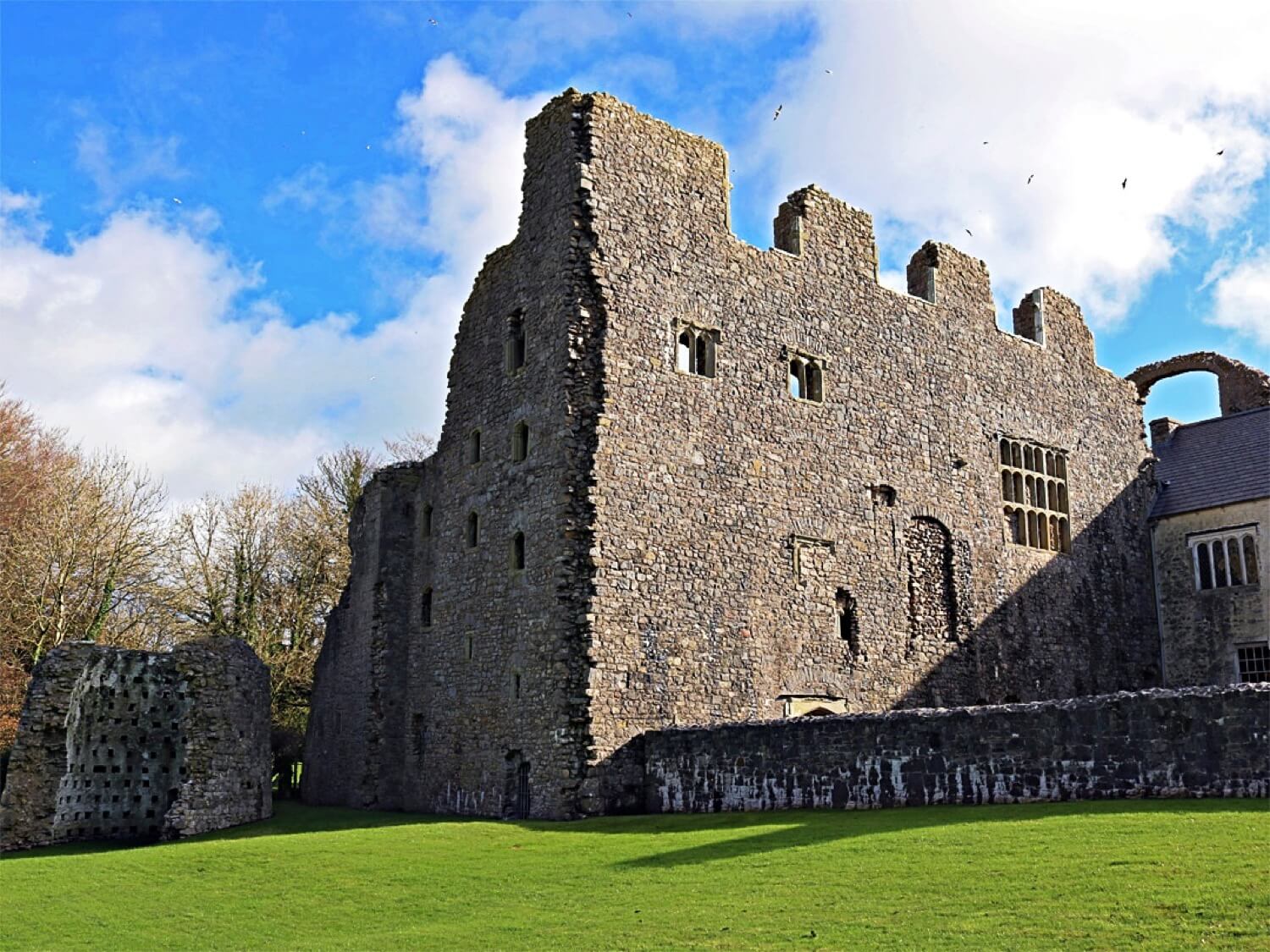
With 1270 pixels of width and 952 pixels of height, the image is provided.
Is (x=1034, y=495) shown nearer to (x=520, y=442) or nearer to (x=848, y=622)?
(x=848, y=622)

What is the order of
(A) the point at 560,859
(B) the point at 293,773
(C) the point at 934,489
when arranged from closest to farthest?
(A) the point at 560,859 → (C) the point at 934,489 → (B) the point at 293,773

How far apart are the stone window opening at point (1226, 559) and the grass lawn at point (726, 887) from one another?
18.8 meters

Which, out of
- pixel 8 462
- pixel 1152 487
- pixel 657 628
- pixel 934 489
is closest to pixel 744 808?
pixel 657 628

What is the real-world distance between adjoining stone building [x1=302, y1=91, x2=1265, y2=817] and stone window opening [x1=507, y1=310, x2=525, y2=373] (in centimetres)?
8

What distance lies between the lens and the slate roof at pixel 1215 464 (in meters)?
32.7

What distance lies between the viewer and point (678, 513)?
78.6 ft

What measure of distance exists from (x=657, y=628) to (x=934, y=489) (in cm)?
897

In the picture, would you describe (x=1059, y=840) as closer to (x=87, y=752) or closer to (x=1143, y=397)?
(x=87, y=752)

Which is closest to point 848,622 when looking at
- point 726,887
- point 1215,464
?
point 726,887

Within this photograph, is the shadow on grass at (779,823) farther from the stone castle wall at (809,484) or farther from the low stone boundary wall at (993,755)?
the stone castle wall at (809,484)

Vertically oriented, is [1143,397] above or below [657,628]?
above

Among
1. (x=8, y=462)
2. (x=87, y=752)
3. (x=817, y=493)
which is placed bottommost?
(x=87, y=752)

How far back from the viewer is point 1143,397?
42156mm

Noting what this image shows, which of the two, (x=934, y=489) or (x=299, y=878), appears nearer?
(x=299, y=878)
